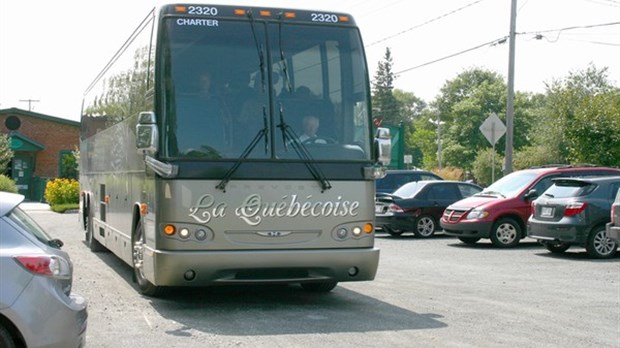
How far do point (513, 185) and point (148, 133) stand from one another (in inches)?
487

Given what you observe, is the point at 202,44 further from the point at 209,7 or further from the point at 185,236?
the point at 185,236

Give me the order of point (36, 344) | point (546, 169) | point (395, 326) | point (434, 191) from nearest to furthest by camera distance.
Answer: point (36, 344) < point (395, 326) < point (546, 169) < point (434, 191)

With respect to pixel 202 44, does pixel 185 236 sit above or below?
below

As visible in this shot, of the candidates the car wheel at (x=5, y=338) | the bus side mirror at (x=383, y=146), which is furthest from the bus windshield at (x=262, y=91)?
the car wheel at (x=5, y=338)

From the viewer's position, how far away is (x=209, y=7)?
994 cm

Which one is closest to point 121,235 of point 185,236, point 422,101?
point 185,236

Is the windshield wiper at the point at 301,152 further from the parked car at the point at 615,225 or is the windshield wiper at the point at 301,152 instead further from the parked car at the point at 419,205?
the parked car at the point at 419,205

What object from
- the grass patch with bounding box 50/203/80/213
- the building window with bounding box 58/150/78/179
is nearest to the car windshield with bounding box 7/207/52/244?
the grass patch with bounding box 50/203/80/213

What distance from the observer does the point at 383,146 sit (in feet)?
32.6

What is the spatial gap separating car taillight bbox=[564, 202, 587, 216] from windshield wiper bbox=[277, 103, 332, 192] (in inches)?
324

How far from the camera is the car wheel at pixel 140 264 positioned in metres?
10.5

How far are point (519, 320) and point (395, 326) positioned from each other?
1466 mm

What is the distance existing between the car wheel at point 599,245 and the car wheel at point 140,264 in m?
9.11

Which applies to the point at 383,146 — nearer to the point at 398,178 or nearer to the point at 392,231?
the point at 392,231
